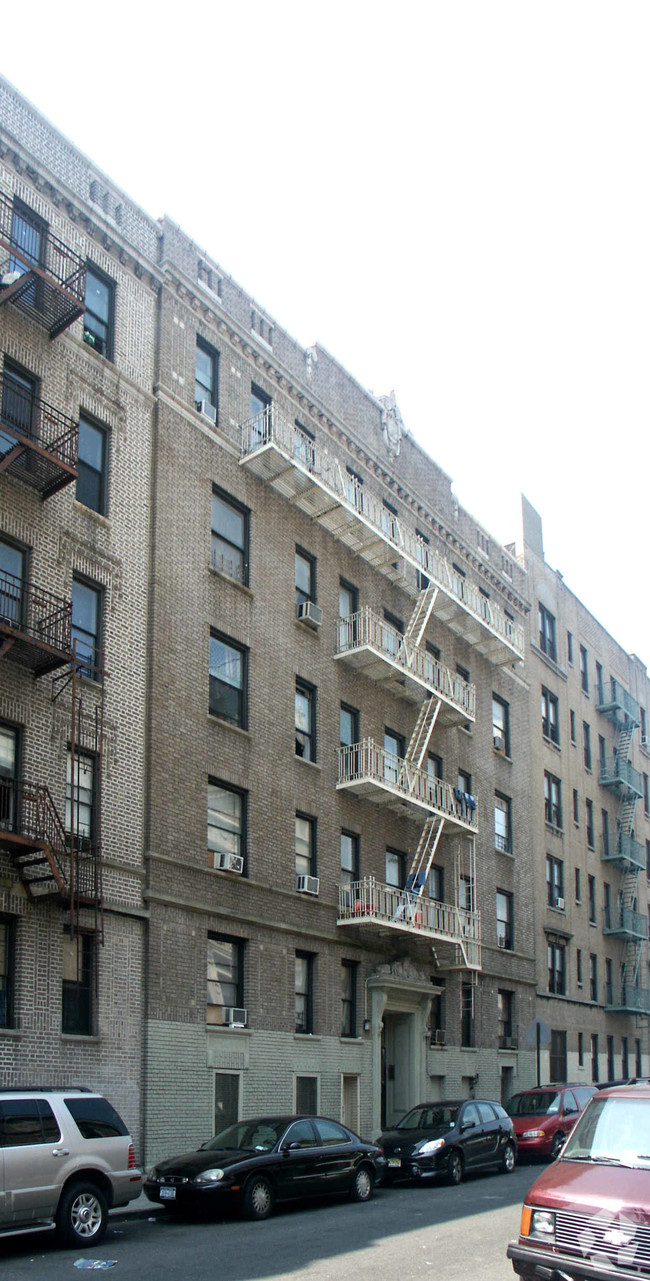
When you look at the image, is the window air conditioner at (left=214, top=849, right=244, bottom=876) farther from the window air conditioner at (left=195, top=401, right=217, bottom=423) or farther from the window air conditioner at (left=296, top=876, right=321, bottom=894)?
the window air conditioner at (left=195, top=401, right=217, bottom=423)

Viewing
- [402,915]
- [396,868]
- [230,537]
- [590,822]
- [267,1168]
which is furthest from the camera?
[590,822]

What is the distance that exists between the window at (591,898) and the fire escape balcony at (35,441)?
29.0 m

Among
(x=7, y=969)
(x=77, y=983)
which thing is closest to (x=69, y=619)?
(x=7, y=969)

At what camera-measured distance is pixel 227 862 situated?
2308 centimetres

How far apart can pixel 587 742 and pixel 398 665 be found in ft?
62.3

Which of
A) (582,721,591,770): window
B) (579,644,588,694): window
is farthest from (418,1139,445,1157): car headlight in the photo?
(579,644,588,694): window

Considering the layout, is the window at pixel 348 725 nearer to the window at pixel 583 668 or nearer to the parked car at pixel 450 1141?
the parked car at pixel 450 1141

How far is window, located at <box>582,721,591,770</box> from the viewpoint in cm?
4572

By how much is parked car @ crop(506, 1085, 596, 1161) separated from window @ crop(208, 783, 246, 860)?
8139 millimetres

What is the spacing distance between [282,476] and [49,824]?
1065 centimetres

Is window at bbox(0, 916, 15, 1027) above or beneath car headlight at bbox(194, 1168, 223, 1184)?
above

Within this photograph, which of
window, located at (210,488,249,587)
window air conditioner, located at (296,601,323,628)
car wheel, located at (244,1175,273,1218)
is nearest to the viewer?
car wheel, located at (244,1175,273,1218)

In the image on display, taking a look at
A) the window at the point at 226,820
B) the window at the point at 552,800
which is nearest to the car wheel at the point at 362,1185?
the window at the point at 226,820

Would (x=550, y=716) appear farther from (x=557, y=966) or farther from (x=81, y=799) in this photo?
(x=81, y=799)
